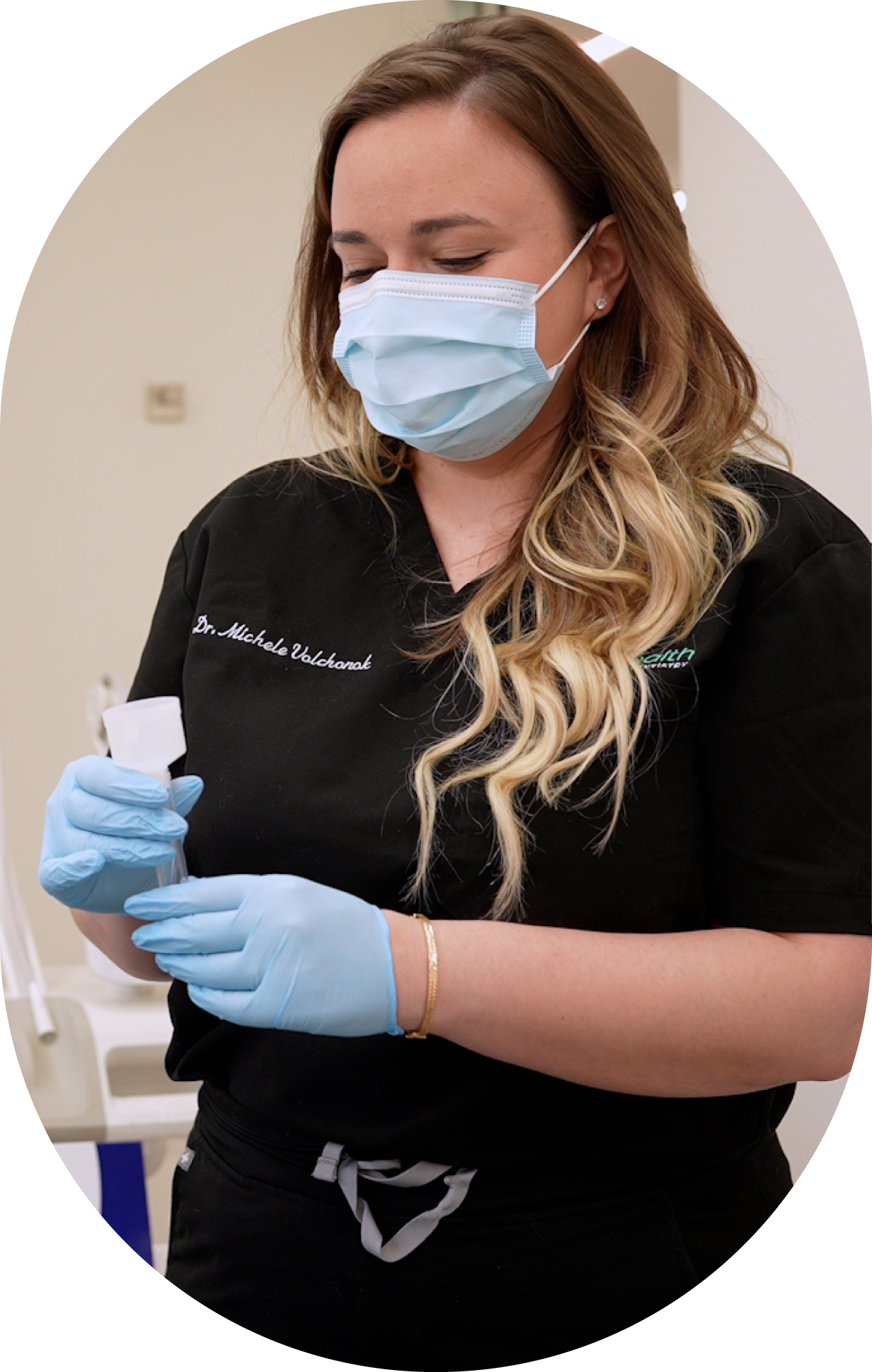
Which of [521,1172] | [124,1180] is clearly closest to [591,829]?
[521,1172]

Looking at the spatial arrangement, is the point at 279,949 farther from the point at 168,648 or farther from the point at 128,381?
the point at 128,381

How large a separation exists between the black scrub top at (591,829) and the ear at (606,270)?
25 cm

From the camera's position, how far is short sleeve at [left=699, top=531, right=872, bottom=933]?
90cm

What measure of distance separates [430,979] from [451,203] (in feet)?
2.11

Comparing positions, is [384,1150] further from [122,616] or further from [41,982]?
[122,616]

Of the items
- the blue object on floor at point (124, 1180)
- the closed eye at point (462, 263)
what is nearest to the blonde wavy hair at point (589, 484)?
the closed eye at point (462, 263)

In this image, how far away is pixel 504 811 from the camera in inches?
35.9

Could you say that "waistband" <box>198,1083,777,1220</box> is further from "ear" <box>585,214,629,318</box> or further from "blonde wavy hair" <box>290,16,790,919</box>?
"ear" <box>585,214,629,318</box>

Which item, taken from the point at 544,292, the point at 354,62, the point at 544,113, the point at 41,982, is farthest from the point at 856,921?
the point at 354,62

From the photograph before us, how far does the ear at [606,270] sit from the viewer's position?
1.12 meters

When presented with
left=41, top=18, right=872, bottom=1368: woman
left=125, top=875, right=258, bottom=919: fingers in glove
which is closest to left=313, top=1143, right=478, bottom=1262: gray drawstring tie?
left=41, top=18, right=872, bottom=1368: woman

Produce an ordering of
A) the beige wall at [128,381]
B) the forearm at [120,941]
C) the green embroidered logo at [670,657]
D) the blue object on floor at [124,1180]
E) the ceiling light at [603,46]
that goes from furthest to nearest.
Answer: the beige wall at [128,381] → the blue object on floor at [124,1180] → the ceiling light at [603,46] → the forearm at [120,941] → the green embroidered logo at [670,657]

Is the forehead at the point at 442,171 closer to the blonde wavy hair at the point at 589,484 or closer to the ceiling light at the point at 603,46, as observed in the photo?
the blonde wavy hair at the point at 589,484

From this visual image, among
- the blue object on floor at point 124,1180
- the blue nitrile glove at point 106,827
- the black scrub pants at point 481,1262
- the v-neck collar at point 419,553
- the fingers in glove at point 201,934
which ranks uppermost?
the v-neck collar at point 419,553
